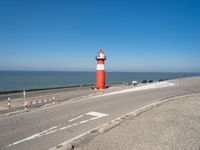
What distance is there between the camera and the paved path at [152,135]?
19.3 feet

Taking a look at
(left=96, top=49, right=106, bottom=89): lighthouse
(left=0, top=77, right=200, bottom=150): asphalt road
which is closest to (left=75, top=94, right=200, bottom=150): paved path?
(left=0, top=77, right=200, bottom=150): asphalt road

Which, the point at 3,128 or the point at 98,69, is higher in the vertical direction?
the point at 98,69

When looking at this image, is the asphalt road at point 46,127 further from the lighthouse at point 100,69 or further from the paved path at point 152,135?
the lighthouse at point 100,69

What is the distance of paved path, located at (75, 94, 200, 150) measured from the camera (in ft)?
19.3

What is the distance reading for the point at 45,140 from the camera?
6.89 meters

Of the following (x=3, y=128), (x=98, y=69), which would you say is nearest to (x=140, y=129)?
(x=3, y=128)

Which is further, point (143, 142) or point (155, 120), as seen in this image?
point (155, 120)

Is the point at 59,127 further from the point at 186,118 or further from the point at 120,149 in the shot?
the point at 186,118

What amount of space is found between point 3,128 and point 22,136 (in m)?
1.60

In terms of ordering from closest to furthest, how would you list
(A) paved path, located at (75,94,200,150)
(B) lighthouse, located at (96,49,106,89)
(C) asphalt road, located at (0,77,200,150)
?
(A) paved path, located at (75,94,200,150) → (C) asphalt road, located at (0,77,200,150) → (B) lighthouse, located at (96,49,106,89)

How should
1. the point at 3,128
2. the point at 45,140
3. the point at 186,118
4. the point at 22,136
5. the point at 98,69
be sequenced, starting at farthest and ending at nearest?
1. the point at 98,69
2. the point at 186,118
3. the point at 3,128
4. the point at 22,136
5. the point at 45,140

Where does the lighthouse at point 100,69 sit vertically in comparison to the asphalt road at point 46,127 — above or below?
above

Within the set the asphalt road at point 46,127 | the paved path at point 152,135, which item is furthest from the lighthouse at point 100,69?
the paved path at point 152,135

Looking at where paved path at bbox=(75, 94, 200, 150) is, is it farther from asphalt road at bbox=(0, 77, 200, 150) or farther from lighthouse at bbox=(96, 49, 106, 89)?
lighthouse at bbox=(96, 49, 106, 89)
